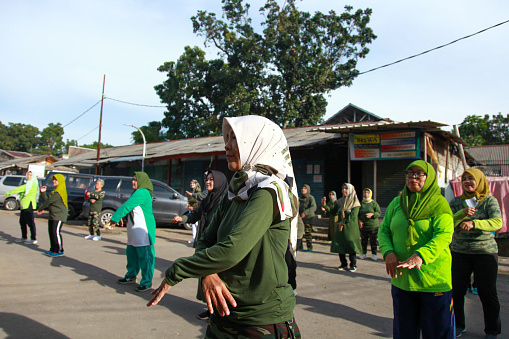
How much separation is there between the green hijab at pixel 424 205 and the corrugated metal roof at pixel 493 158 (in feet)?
91.4

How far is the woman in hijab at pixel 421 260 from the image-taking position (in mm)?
2930

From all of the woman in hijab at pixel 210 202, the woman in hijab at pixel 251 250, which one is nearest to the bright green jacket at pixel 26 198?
the woman in hijab at pixel 210 202

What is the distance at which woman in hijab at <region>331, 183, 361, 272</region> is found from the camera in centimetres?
776

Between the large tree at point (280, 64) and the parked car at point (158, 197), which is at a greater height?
the large tree at point (280, 64)

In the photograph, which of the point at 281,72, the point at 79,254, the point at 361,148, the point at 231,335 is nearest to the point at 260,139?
the point at 231,335

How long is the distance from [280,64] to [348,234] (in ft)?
75.5

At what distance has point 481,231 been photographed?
4.15 meters

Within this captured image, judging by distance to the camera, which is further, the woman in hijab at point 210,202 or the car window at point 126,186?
the car window at point 126,186

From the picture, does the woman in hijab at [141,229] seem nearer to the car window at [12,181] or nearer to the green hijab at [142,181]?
the green hijab at [142,181]

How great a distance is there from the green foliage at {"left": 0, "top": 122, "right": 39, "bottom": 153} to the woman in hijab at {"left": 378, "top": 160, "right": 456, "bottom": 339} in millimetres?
85131

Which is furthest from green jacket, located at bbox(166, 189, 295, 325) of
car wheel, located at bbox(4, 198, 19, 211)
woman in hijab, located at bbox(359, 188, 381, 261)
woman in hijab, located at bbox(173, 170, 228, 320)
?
car wheel, located at bbox(4, 198, 19, 211)

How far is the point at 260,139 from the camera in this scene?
6.63ft

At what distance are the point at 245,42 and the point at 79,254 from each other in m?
24.4

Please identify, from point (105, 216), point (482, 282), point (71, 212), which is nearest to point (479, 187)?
point (482, 282)
